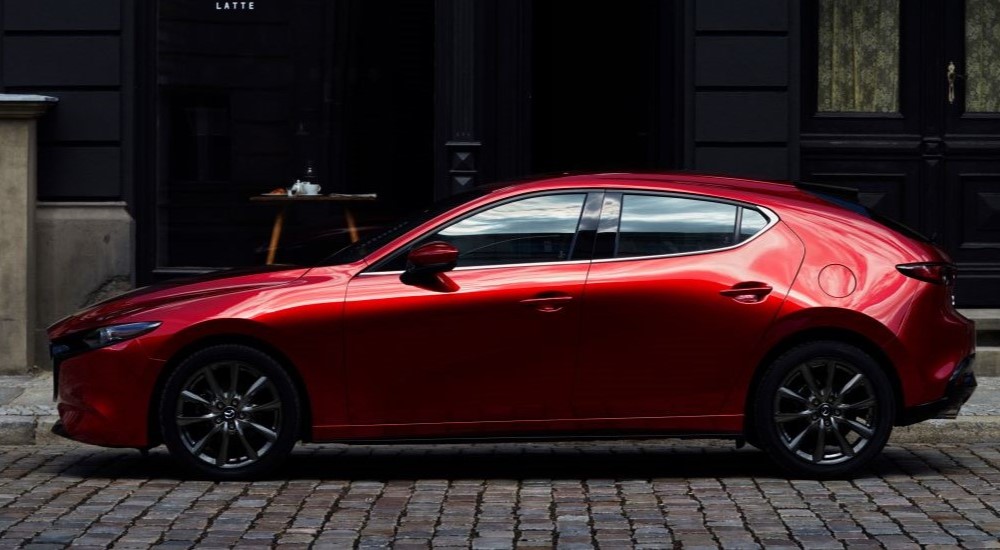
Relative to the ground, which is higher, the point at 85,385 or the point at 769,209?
the point at 769,209

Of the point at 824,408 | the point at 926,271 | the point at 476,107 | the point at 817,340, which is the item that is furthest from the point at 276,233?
the point at 926,271

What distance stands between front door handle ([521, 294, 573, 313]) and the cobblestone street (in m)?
0.81

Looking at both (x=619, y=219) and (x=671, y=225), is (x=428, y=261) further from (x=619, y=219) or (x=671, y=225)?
(x=671, y=225)

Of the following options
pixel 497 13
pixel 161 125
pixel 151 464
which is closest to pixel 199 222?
pixel 161 125

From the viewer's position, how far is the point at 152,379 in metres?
8.55

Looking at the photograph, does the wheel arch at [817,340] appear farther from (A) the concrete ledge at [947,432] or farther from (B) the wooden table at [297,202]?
(B) the wooden table at [297,202]

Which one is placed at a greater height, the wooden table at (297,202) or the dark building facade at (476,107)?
the dark building facade at (476,107)

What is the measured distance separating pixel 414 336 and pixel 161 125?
5.61 metres

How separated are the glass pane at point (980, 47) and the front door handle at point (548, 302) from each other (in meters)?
6.18

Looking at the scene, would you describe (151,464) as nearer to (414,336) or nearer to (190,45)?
(414,336)

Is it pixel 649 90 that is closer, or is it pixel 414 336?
pixel 414 336

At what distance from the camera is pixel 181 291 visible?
28.7 feet

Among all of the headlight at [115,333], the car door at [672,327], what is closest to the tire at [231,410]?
the headlight at [115,333]

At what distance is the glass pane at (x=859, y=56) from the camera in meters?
13.7
